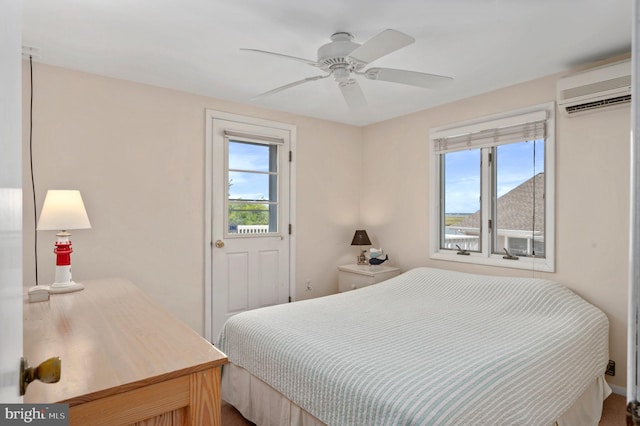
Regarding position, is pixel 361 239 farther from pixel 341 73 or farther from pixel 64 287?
pixel 64 287

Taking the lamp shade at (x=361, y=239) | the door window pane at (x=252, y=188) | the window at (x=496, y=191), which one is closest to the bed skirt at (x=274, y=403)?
the window at (x=496, y=191)

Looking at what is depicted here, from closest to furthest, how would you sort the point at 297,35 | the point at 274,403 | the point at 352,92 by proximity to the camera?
the point at 274,403, the point at 297,35, the point at 352,92

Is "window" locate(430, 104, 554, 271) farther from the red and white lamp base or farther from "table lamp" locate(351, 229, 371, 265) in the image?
the red and white lamp base

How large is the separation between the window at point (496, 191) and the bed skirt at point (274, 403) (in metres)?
1.00

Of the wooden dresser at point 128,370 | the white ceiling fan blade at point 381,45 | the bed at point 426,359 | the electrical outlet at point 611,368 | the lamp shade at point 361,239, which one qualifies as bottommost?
the electrical outlet at point 611,368

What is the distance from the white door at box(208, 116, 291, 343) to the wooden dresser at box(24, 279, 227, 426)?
197 cm

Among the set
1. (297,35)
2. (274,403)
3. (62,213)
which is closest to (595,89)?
(297,35)

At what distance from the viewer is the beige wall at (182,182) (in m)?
2.56

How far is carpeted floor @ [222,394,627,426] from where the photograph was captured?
2.21 metres

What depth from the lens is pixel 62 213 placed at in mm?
2105

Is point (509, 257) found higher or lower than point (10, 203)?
lower

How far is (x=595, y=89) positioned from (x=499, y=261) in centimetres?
150

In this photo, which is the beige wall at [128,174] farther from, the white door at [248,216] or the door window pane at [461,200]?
the door window pane at [461,200]

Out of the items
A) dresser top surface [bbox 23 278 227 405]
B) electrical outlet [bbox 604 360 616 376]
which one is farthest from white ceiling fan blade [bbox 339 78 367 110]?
electrical outlet [bbox 604 360 616 376]
